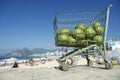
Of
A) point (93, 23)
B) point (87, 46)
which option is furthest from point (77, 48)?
point (93, 23)

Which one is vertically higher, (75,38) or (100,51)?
(75,38)

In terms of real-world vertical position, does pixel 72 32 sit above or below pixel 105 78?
above

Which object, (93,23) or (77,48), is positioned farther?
(93,23)

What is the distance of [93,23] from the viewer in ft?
26.0

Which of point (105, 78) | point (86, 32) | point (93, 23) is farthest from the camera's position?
point (93, 23)

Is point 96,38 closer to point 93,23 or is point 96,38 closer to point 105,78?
point 93,23

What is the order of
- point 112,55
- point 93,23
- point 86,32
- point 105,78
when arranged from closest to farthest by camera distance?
point 105,78
point 86,32
point 93,23
point 112,55

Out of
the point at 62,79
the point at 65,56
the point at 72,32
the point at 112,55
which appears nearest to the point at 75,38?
the point at 72,32

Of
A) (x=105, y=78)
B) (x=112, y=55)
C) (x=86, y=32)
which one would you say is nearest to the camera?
(x=105, y=78)

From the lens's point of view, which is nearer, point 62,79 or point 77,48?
point 62,79

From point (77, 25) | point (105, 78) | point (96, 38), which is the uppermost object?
point (77, 25)

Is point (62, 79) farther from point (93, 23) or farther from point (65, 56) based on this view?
point (93, 23)

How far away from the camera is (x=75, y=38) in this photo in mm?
7066

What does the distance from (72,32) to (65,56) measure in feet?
2.73
